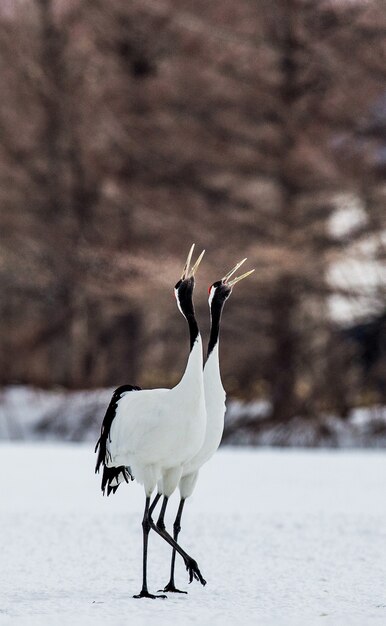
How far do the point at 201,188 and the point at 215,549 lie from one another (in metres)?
14.4

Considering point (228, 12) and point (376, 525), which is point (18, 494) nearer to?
point (376, 525)

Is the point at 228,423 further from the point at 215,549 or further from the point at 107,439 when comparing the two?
the point at 107,439

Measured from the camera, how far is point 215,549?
28.2 ft

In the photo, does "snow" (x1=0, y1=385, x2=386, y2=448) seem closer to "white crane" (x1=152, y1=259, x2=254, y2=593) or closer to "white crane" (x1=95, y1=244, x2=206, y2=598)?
"white crane" (x1=152, y1=259, x2=254, y2=593)

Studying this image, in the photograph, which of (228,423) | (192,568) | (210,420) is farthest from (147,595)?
(228,423)

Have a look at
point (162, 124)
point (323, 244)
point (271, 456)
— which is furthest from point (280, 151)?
point (271, 456)

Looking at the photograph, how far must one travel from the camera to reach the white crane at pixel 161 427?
6.09 metres

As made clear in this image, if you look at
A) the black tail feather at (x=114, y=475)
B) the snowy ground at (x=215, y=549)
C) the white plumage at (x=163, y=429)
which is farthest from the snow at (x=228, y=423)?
the white plumage at (x=163, y=429)

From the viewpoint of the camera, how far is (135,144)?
23062 millimetres

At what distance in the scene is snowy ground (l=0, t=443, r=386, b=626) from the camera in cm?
593

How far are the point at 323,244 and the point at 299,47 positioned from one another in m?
3.04

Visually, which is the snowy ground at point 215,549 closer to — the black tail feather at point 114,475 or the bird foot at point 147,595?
the bird foot at point 147,595

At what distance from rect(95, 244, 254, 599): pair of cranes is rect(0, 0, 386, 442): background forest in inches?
517

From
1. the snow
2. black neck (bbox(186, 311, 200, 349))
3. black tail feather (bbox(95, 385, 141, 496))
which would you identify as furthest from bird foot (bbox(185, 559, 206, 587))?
the snow
